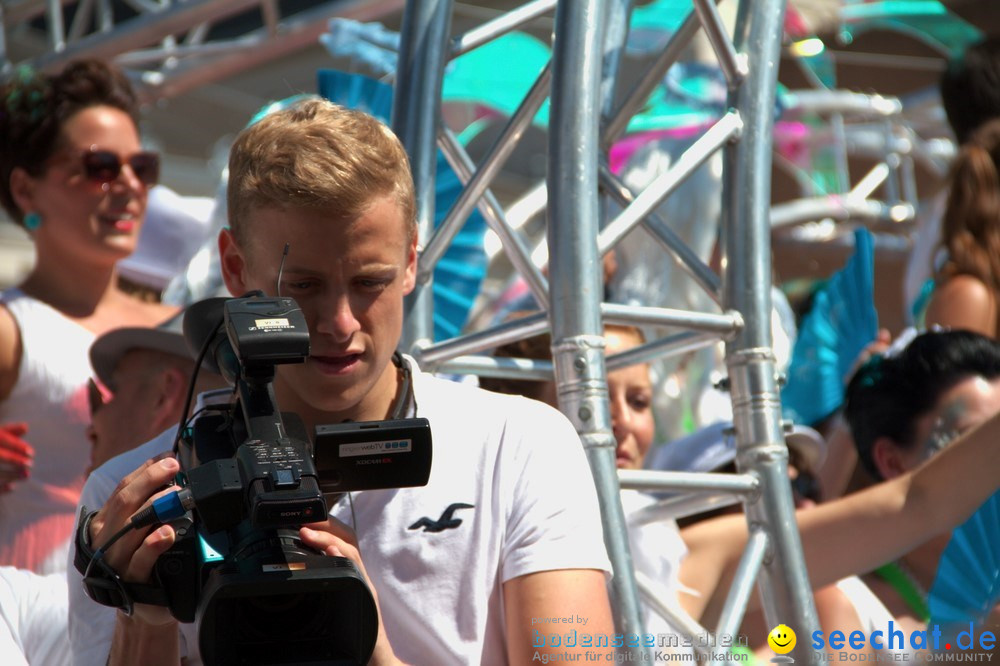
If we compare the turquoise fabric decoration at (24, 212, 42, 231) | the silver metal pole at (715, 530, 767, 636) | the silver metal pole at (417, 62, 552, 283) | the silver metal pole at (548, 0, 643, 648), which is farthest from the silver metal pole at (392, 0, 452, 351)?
the turquoise fabric decoration at (24, 212, 42, 231)

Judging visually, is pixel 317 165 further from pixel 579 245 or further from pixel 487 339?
pixel 487 339

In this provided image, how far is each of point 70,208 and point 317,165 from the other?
170 cm

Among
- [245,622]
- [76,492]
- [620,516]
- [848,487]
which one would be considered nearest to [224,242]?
[245,622]

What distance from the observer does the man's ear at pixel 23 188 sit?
316 centimetres

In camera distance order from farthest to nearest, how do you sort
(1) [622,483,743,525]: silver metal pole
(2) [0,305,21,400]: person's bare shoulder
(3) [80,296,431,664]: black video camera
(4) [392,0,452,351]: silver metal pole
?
(2) [0,305,21,400]: person's bare shoulder < (4) [392,0,452,351]: silver metal pole < (1) [622,483,743,525]: silver metal pole < (3) [80,296,431,664]: black video camera

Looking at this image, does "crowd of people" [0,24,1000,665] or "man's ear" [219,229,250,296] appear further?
"man's ear" [219,229,250,296]

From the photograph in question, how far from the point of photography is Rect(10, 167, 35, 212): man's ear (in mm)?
3160

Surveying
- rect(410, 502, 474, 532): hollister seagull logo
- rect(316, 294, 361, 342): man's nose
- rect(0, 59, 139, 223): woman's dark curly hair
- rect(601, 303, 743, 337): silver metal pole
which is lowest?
rect(410, 502, 474, 532): hollister seagull logo

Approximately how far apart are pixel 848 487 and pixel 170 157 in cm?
820

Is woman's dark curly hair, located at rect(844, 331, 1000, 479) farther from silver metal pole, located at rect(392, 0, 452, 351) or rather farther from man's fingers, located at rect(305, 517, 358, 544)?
man's fingers, located at rect(305, 517, 358, 544)

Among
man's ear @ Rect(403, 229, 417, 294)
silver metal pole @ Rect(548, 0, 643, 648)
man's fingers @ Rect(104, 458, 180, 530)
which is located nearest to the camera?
man's fingers @ Rect(104, 458, 180, 530)

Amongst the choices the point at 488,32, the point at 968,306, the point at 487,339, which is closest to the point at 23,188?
the point at 488,32

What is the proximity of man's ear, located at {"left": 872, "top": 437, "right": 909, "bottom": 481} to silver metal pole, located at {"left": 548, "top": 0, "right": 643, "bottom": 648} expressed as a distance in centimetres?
104

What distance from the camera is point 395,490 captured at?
66.6 inches
